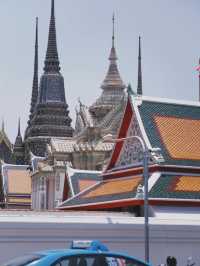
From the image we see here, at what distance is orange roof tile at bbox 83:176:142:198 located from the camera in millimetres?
34250

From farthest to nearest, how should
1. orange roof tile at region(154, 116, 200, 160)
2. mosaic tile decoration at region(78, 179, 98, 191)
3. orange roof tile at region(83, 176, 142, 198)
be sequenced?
mosaic tile decoration at region(78, 179, 98, 191) → orange roof tile at region(154, 116, 200, 160) → orange roof tile at region(83, 176, 142, 198)

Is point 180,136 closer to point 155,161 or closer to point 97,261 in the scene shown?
point 155,161

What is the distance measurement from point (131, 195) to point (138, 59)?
82.4m

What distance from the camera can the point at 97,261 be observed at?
1350cm

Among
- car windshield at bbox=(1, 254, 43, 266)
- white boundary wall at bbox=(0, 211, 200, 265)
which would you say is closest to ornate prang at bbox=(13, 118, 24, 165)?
white boundary wall at bbox=(0, 211, 200, 265)

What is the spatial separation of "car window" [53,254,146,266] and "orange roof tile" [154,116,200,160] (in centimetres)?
2060

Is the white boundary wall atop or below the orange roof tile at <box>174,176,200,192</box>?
below

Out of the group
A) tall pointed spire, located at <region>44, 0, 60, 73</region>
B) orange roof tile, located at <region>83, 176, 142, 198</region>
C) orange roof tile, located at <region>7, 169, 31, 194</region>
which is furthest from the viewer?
tall pointed spire, located at <region>44, 0, 60, 73</region>

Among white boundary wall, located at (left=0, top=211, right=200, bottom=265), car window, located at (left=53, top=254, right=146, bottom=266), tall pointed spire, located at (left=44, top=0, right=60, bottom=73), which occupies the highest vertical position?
tall pointed spire, located at (left=44, top=0, right=60, bottom=73)

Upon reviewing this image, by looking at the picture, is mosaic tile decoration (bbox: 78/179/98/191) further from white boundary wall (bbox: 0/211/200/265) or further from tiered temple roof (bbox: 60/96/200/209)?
white boundary wall (bbox: 0/211/200/265)

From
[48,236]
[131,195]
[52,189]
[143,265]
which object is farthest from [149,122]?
[52,189]

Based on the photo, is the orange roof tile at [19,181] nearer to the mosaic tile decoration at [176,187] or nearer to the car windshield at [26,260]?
the mosaic tile decoration at [176,187]

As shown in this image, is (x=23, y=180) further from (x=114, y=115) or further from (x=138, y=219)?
(x=138, y=219)

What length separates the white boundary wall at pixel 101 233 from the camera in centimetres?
2755
